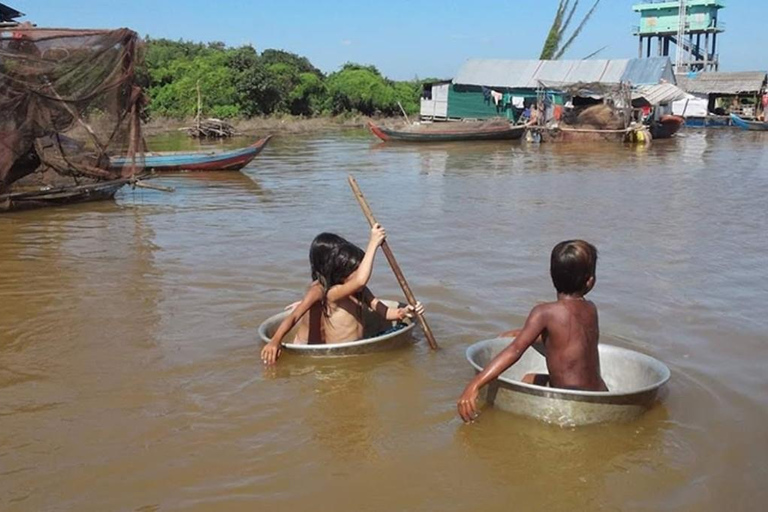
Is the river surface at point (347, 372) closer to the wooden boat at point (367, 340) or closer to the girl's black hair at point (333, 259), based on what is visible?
the wooden boat at point (367, 340)

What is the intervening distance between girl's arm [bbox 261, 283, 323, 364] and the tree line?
26.1 meters

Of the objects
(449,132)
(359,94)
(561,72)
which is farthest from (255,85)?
(561,72)

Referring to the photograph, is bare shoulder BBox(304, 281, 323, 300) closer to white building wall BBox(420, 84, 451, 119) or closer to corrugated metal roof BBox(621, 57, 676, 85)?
corrugated metal roof BBox(621, 57, 676, 85)

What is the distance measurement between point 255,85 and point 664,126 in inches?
682

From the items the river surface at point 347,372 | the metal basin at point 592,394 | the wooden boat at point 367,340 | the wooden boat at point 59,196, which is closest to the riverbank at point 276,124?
the wooden boat at point 59,196

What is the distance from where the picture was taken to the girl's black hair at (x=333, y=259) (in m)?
3.98

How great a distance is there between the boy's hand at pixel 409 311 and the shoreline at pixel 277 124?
2538 centimetres

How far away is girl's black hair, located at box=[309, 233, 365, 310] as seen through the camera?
398cm

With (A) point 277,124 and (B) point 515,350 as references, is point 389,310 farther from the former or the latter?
(A) point 277,124

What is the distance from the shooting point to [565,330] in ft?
10.4

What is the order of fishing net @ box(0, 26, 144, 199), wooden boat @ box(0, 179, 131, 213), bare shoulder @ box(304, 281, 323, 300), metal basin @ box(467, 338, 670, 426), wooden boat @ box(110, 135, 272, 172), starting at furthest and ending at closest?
1. wooden boat @ box(110, 135, 272, 172)
2. wooden boat @ box(0, 179, 131, 213)
3. fishing net @ box(0, 26, 144, 199)
4. bare shoulder @ box(304, 281, 323, 300)
5. metal basin @ box(467, 338, 670, 426)

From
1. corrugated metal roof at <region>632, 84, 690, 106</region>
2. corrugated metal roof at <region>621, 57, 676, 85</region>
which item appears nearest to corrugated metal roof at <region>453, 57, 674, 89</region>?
corrugated metal roof at <region>621, 57, 676, 85</region>

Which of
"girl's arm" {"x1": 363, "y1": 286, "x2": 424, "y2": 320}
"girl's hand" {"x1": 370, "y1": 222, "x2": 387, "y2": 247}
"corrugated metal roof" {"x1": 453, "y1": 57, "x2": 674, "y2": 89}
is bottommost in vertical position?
"girl's arm" {"x1": 363, "y1": 286, "x2": 424, "y2": 320}

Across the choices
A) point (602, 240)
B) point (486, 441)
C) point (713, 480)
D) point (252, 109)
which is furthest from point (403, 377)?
point (252, 109)
